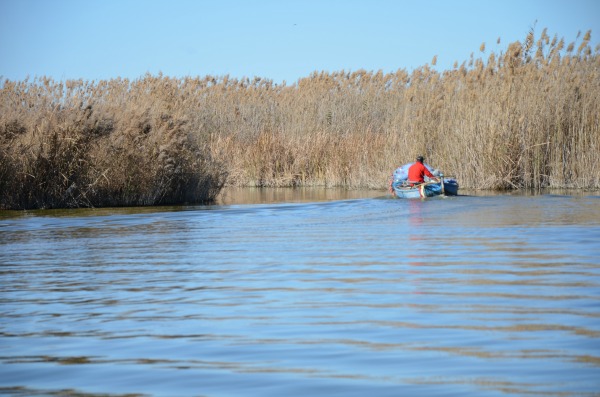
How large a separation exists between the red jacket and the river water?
7704 millimetres

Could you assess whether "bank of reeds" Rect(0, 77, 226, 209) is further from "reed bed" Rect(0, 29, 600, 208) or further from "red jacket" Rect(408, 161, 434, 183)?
"red jacket" Rect(408, 161, 434, 183)

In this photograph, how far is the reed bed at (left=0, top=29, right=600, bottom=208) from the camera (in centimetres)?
2203

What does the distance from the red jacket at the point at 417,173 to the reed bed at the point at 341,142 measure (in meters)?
2.82

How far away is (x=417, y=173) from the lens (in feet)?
75.7

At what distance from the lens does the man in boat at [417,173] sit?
75.7 feet

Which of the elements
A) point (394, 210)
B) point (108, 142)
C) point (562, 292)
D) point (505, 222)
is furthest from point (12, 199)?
point (562, 292)

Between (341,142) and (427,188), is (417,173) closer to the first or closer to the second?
(427,188)

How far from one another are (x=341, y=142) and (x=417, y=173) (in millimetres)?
9292

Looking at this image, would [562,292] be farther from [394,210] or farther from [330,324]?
[394,210]

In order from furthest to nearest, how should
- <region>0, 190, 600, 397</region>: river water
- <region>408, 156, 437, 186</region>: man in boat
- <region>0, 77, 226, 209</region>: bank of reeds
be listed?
1. <region>408, 156, 437, 186</region>: man in boat
2. <region>0, 77, 226, 209</region>: bank of reeds
3. <region>0, 190, 600, 397</region>: river water

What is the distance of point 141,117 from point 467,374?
1968 cm

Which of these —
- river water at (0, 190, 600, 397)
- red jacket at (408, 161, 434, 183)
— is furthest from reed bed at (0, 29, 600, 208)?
river water at (0, 190, 600, 397)

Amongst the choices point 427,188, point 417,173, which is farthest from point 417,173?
point 427,188

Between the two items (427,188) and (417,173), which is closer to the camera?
(427,188)
